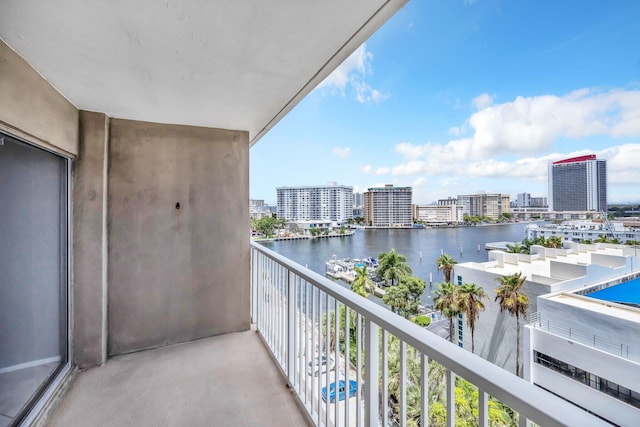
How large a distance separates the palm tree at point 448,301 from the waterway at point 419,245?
0.55 ft

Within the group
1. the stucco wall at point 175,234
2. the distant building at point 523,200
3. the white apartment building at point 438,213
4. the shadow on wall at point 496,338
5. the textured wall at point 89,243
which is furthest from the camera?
the white apartment building at point 438,213

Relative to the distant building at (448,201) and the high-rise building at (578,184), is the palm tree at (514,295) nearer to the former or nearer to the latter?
the high-rise building at (578,184)

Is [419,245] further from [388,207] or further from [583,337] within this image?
[583,337]

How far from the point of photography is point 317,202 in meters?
8.44

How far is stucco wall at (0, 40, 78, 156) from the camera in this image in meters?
1.36

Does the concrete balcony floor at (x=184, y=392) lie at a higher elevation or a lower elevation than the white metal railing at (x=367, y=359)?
lower

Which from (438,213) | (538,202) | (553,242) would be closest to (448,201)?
(438,213)

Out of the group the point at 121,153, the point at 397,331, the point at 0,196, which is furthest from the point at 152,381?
the point at 397,331

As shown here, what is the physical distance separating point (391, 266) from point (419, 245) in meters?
0.78

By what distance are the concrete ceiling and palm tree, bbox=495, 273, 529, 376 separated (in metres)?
2.81

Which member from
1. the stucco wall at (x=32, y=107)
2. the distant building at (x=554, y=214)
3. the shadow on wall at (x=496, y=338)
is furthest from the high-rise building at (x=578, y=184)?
the stucco wall at (x=32, y=107)

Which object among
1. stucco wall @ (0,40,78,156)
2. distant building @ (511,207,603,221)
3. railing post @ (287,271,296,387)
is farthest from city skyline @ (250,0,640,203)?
stucco wall @ (0,40,78,156)

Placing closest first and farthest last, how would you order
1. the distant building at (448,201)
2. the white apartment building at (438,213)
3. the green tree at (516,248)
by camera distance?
the green tree at (516,248)
the white apartment building at (438,213)
the distant building at (448,201)

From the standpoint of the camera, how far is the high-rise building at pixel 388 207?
21.2 ft
